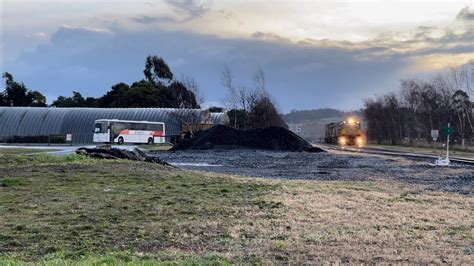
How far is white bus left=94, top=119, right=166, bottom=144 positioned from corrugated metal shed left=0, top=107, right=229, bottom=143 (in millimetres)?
6387

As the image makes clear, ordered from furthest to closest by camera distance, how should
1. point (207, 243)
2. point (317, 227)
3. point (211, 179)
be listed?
1. point (211, 179)
2. point (317, 227)
3. point (207, 243)

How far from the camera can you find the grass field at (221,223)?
7562mm

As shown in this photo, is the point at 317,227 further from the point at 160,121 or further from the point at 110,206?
the point at 160,121

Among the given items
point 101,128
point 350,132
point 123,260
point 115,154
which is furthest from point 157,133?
point 123,260

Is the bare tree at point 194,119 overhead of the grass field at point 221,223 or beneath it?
overhead

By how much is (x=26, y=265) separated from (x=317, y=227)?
5.13 m

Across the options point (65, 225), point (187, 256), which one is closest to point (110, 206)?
point (65, 225)

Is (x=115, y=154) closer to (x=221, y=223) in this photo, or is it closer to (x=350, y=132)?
(x=221, y=223)

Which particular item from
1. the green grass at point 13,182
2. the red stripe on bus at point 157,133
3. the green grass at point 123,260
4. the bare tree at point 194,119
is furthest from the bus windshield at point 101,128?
the green grass at point 123,260

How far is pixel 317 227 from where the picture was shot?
990cm

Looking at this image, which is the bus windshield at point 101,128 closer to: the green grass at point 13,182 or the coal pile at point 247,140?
the coal pile at point 247,140

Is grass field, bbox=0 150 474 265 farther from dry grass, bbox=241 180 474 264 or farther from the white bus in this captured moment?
the white bus

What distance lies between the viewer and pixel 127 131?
225 feet

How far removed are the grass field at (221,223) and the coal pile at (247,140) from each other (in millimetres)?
35358
